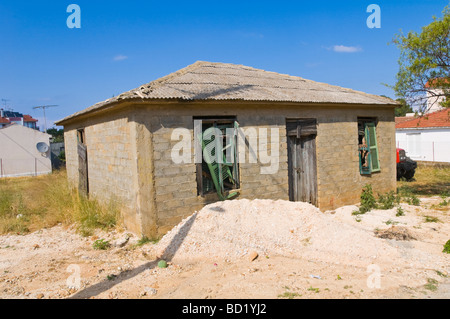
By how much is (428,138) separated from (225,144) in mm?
19210

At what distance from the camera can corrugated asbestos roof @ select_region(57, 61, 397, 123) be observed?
6442mm

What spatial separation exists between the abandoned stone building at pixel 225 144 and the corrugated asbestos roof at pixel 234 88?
36 millimetres

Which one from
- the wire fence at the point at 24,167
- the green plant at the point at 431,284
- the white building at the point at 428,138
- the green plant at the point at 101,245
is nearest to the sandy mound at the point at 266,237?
the green plant at the point at 431,284

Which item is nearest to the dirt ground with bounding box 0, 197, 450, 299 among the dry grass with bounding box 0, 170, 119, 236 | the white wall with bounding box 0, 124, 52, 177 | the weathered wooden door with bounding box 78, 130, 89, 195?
the dry grass with bounding box 0, 170, 119, 236

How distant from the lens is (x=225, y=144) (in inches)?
283

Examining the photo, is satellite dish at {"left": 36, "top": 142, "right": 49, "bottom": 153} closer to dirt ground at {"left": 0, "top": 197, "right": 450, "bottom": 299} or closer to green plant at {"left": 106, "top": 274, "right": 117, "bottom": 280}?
dirt ground at {"left": 0, "top": 197, "right": 450, "bottom": 299}

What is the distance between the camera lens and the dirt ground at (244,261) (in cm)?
425

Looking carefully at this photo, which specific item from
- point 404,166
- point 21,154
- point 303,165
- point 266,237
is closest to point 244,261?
point 266,237

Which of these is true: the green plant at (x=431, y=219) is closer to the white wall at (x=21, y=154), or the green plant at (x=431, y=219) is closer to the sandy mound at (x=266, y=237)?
the sandy mound at (x=266, y=237)

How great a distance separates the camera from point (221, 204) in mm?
6574

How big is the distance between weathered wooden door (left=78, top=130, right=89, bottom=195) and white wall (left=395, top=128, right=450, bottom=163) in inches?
806
